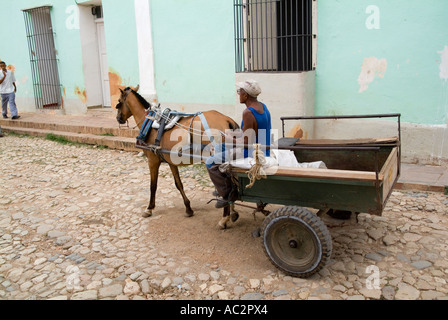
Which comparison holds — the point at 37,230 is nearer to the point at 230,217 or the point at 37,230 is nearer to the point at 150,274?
the point at 150,274

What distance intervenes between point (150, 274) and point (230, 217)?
1.21 metres

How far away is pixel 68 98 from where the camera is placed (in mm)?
11078

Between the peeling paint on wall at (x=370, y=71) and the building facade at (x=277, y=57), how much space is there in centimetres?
2

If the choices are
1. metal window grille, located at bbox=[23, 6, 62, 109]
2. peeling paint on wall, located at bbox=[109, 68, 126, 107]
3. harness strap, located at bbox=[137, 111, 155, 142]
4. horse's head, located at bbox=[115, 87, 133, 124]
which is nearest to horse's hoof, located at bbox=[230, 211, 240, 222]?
harness strap, located at bbox=[137, 111, 155, 142]

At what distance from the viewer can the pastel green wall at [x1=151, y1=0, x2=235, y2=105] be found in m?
7.62

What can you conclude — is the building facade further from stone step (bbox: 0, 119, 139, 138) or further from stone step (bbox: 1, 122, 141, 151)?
stone step (bbox: 1, 122, 141, 151)

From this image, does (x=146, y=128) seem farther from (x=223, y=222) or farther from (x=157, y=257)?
(x=157, y=257)

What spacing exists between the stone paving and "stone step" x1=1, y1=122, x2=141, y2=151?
224 centimetres

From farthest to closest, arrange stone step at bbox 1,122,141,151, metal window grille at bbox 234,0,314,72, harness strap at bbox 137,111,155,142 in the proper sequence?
1. stone step at bbox 1,122,141,151
2. metal window grille at bbox 234,0,314,72
3. harness strap at bbox 137,111,155,142

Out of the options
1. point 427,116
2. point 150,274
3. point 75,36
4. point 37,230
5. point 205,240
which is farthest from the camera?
point 75,36

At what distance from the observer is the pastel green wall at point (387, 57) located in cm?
563

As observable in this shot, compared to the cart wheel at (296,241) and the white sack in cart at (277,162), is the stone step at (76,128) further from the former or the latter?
the cart wheel at (296,241)

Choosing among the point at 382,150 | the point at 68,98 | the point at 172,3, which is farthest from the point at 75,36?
the point at 382,150

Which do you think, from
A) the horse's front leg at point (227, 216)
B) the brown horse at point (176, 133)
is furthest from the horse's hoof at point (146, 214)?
the horse's front leg at point (227, 216)
